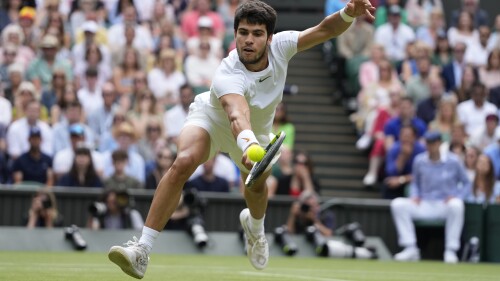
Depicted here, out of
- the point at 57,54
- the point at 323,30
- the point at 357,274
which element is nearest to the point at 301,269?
the point at 357,274

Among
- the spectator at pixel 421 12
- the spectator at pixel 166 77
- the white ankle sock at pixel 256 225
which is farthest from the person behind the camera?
the spectator at pixel 421 12

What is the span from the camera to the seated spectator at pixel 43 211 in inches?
611

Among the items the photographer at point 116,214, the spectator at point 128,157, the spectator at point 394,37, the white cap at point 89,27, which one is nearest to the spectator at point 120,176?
the spectator at point 128,157

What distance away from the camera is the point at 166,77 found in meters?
19.2

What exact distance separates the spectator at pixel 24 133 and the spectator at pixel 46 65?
1.52 meters

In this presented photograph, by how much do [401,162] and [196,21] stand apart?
4.84 meters

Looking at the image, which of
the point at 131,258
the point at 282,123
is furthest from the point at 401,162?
the point at 131,258

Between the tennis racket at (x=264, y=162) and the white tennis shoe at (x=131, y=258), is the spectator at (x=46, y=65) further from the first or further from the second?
the tennis racket at (x=264, y=162)

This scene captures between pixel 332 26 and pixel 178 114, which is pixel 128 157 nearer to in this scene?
pixel 178 114

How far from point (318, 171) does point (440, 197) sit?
11.1ft

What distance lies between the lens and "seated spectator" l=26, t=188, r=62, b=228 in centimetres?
1552

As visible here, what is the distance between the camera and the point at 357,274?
456 inches

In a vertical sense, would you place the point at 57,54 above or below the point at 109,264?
above

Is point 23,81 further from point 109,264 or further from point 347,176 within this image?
point 109,264
